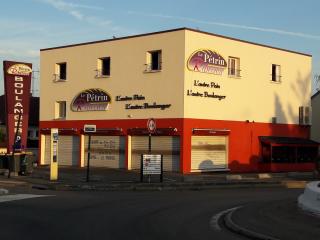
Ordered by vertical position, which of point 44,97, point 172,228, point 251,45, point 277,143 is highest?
point 251,45

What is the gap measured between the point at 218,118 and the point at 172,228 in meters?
22.3

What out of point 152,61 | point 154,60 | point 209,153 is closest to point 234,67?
point 154,60

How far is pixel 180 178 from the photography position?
29.1 meters

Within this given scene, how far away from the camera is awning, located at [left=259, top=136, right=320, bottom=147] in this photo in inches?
1442

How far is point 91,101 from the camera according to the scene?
37.3 meters

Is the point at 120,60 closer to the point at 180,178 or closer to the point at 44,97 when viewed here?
the point at 44,97

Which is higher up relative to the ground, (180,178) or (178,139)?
(178,139)

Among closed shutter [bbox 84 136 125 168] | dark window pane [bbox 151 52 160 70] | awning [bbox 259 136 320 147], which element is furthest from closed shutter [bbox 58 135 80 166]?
awning [bbox 259 136 320 147]

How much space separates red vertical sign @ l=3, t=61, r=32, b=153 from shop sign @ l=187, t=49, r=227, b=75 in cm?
944

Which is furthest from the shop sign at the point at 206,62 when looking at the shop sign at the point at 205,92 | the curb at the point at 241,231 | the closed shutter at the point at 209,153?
the curb at the point at 241,231

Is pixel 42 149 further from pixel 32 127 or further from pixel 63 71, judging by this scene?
pixel 32 127

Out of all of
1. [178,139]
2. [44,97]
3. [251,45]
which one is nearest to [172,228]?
[178,139]

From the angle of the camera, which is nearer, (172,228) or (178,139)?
(172,228)

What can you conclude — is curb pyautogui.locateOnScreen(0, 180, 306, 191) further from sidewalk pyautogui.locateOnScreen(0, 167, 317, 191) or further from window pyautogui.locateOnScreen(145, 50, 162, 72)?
window pyautogui.locateOnScreen(145, 50, 162, 72)
